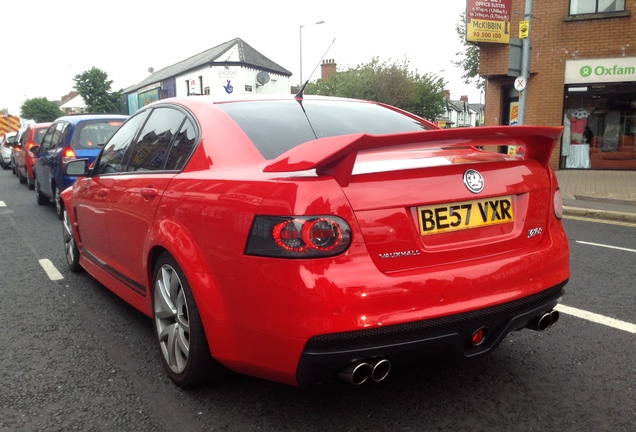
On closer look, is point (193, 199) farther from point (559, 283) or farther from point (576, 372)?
point (576, 372)

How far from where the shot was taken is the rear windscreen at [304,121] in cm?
292

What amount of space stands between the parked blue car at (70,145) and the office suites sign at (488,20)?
1063cm

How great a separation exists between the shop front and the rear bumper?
51.3ft

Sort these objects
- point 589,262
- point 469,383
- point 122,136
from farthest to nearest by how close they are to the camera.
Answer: point 589,262, point 122,136, point 469,383

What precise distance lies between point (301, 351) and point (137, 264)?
1.59 meters

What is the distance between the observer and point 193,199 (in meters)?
2.77

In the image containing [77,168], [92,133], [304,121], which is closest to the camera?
[304,121]

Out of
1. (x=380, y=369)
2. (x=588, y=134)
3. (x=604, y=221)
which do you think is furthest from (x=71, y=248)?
(x=588, y=134)

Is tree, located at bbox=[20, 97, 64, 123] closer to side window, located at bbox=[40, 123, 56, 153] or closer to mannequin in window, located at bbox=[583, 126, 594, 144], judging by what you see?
side window, located at bbox=[40, 123, 56, 153]

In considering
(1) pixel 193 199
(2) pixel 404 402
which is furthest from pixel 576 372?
(1) pixel 193 199

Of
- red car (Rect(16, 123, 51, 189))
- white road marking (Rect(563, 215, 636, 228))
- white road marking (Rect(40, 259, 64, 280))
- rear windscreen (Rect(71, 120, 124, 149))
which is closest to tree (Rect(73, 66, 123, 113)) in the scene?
red car (Rect(16, 123, 51, 189))

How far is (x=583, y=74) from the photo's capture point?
16219mm

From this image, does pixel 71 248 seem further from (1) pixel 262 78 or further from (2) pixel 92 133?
(1) pixel 262 78

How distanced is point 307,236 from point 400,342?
558mm
